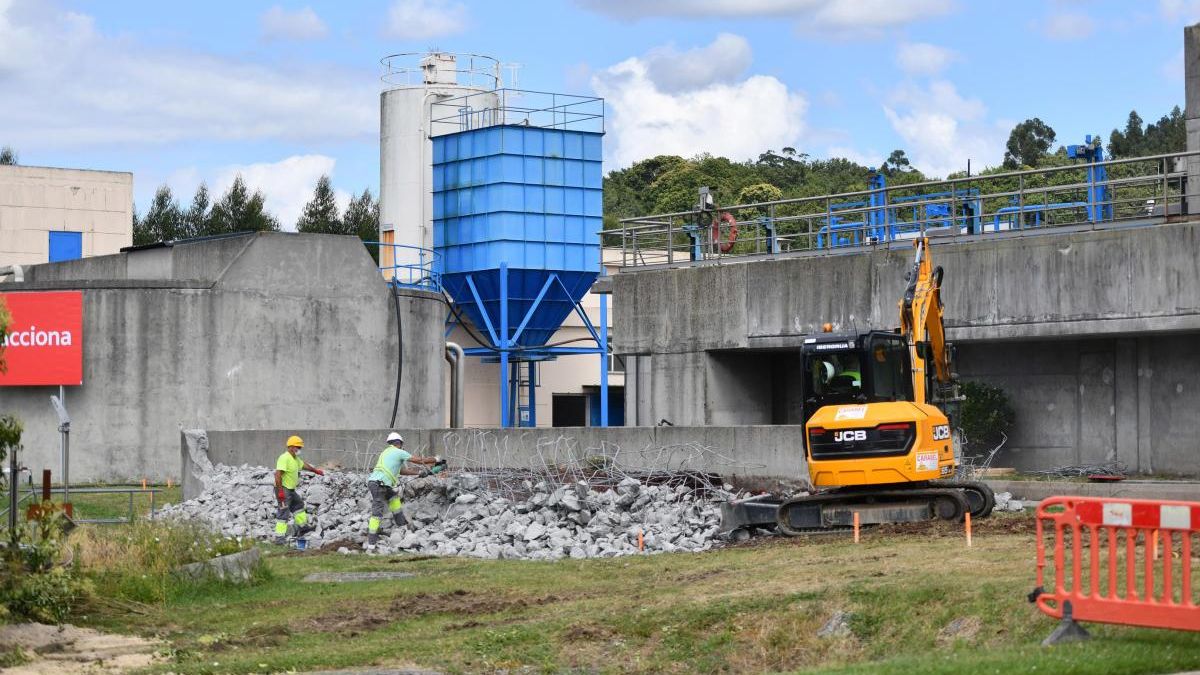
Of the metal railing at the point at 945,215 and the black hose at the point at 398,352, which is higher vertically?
the metal railing at the point at 945,215

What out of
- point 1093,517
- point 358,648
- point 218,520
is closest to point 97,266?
point 218,520

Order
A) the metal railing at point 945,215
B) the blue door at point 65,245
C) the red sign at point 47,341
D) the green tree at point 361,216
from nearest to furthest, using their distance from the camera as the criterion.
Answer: the metal railing at point 945,215 → the red sign at point 47,341 → the blue door at point 65,245 → the green tree at point 361,216

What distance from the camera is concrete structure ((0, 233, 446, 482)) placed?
122 ft

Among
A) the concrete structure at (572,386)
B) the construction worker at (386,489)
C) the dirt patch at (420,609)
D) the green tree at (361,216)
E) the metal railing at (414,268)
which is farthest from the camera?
the green tree at (361,216)

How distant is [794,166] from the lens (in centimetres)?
11331

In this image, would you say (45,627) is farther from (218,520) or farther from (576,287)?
(576,287)

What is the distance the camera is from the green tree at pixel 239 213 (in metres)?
79.6

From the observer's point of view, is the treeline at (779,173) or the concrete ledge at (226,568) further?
the treeline at (779,173)

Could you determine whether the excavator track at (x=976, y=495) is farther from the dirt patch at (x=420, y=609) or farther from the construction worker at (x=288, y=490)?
the construction worker at (x=288, y=490)

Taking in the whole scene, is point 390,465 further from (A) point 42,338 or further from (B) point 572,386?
(B) point 572,386

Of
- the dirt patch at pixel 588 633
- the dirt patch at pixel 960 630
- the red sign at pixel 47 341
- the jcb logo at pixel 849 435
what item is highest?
the red sign at pixel 47 341

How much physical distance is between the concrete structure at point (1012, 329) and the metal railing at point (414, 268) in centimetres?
1518

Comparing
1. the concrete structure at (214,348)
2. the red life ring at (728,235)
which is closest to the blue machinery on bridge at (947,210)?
the red life ring at (728,235)

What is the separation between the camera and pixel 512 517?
24328 millimetres
